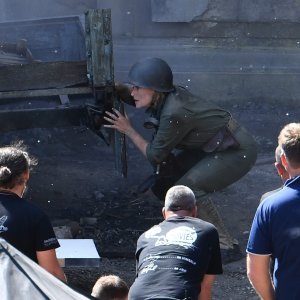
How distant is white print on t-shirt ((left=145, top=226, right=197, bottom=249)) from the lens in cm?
383

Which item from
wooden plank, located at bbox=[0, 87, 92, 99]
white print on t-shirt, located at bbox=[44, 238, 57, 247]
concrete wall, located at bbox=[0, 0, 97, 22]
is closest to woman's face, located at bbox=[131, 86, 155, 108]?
wooden plank, located at bbox=[0, 87, 92, 99]

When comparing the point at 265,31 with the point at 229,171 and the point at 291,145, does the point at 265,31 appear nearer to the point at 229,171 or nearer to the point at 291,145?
the point at 229,171

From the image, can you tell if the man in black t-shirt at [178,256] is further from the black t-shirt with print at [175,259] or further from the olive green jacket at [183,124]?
the olive green jacket at [183,124]

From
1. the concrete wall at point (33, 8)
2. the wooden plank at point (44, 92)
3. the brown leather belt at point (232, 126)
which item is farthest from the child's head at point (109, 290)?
the concrete wall at point (33, 8)

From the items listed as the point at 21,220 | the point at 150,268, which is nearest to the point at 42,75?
the point at 21,220

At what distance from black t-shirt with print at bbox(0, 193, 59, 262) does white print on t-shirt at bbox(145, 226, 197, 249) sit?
51 cm

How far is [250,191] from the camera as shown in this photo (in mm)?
8086

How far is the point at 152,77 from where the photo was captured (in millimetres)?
6027

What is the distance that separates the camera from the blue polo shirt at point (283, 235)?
11.6ft

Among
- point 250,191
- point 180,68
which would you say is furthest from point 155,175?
point 180,68

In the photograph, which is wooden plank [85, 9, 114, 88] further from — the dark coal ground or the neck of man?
the neck of man

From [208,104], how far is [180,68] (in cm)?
524

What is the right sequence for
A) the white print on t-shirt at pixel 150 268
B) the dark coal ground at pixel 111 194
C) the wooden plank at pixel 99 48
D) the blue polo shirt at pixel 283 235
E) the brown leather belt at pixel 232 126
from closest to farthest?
the blue polo shirt at pixel 283 235
the white print on t-shirt at pixel 150 268
the wooden plank at pixel 99 48
the dark coal ground at pixel 111 194
the brown leather belt at pixel 232 126

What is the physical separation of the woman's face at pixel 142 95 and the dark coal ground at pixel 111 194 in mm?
1161
